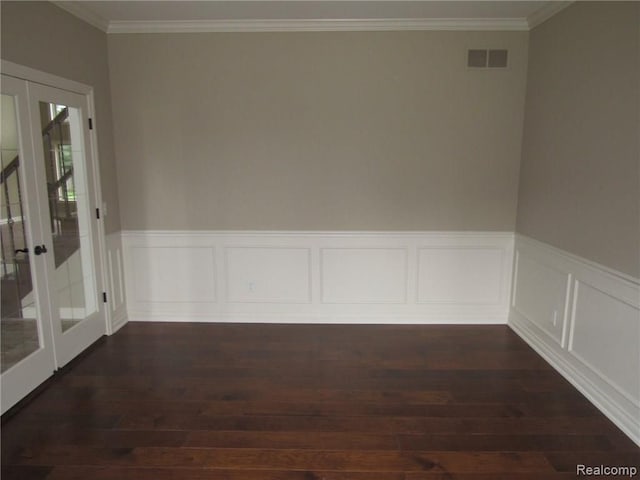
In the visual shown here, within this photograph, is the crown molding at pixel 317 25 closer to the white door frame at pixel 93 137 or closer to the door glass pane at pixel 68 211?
the white door frame at pixel 93 137

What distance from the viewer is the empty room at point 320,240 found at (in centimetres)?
254

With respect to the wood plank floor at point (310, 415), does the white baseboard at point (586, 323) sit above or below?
above

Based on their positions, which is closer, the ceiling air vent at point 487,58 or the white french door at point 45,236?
the white french door at point 45,236

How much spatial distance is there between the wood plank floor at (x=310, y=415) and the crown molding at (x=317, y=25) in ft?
9.26

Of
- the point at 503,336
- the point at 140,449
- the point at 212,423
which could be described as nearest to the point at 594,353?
the point at 503,336

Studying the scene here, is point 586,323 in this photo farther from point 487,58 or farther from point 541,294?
point 487,58

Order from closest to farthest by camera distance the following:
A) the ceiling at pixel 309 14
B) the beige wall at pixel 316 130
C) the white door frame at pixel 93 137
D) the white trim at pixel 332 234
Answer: the white door frame at pixel 93 137, the ceiling at pixel 309 14, the beige wall at pixel 316 130, the white trim at pixel 332 234

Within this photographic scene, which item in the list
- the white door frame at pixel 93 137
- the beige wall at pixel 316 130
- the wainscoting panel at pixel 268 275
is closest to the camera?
the white door frame at pixel 93 137

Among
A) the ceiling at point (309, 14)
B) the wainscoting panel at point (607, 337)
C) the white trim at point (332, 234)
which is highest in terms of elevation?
the ceiling at point (309, 14)

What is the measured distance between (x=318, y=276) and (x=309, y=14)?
238 centimetres

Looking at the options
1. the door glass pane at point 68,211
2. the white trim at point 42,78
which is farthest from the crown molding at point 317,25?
the door glass pane at point 68,211

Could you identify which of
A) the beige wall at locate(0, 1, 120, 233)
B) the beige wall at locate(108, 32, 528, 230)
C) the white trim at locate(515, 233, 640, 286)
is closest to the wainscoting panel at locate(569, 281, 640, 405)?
the white trim at locate(515, 233, 640, 286)

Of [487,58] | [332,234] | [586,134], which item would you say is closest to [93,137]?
[332,234]

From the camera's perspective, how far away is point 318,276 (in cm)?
427
